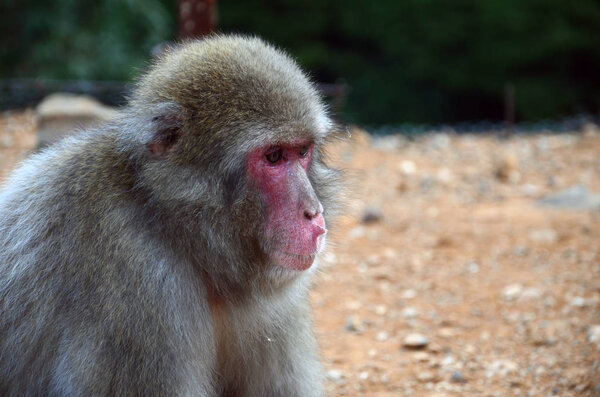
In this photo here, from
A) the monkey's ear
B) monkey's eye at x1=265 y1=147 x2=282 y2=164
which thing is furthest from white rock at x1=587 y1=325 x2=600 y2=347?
the monkey's ear

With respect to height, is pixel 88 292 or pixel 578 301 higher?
pixel 88 292

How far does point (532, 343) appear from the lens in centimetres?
482

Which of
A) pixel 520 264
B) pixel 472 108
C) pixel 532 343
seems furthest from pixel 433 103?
pixel 532 343

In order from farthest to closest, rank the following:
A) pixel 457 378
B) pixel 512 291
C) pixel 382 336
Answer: pixel 512 291 → pixel 382 336 → pixel 457 378

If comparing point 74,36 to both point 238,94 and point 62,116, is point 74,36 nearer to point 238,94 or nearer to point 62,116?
point 62,116

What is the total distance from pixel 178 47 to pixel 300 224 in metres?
1.00

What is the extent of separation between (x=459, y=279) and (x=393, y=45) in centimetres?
984

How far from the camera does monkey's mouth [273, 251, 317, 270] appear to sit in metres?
2.94

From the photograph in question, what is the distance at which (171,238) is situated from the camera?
2.95 meters

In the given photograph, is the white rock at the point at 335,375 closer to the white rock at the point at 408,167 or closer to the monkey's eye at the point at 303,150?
the monkey's eye at the point at 303,150

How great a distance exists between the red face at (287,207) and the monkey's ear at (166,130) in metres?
0.28

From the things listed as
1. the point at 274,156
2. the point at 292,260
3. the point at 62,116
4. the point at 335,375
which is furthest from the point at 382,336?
the point at 62,116

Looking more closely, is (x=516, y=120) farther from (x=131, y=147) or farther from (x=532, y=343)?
(x=131, y=147)

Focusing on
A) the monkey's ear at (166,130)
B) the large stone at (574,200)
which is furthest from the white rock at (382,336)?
the large stone at (574,200)
